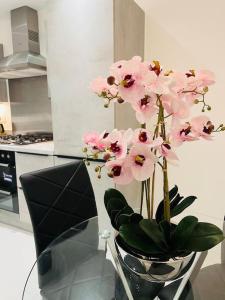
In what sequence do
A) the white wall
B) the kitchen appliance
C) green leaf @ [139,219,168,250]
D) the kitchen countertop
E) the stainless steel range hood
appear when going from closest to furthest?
green leaf @ [139,219,168,250] → the white wall → the kitchen countertop → the kitchen appliance → the stainless steel range hood

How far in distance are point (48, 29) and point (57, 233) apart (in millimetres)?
1756

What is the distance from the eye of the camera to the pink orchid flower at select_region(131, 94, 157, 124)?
0.60 meters

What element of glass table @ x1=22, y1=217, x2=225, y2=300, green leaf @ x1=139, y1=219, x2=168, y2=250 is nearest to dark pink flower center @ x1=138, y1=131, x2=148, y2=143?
green leaf @ x1=139, y1=219, x2=168, y2=250

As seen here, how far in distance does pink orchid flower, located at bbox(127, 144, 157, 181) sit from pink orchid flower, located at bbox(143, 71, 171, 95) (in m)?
0.14

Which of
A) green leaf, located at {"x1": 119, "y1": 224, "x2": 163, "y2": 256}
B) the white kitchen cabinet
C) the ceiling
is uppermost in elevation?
the ceiling

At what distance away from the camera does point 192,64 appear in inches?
84.9

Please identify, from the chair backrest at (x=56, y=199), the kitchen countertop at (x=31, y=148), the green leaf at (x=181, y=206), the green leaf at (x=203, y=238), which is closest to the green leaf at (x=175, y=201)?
the green leaf at (x=181, y=206)

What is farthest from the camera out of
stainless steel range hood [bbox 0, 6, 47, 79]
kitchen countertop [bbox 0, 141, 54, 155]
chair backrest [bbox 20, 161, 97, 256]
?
stainless steel range hood [bbox 0, 6, 47, 79]

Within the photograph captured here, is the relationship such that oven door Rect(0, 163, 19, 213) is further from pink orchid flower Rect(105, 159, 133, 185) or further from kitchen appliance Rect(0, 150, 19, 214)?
pink orchid flower Rect(105, 159, 133, 185)

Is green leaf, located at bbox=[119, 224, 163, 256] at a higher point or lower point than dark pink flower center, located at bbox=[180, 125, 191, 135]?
lower

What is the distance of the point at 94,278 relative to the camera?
107cm

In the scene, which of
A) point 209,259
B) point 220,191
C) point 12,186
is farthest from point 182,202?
point 12,186

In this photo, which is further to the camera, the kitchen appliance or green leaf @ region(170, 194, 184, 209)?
the kitchen appliance

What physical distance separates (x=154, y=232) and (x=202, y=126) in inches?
13.2
